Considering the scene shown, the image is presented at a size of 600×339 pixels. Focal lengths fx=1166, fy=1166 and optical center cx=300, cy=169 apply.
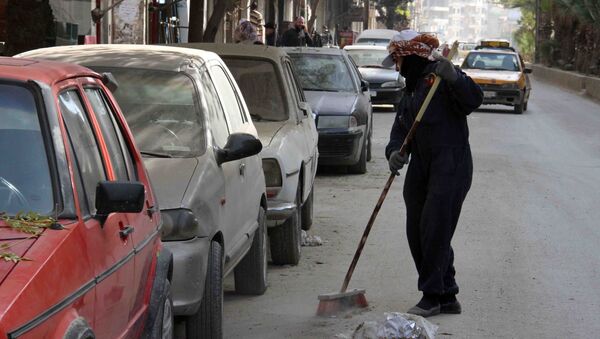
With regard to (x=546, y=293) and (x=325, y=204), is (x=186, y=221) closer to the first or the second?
(x=546, y=293)

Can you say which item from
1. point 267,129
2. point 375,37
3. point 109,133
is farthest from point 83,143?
point 375,37

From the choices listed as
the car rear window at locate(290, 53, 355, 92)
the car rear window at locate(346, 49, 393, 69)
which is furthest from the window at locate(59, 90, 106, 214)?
the car rear window at locate(346, 49, 393, 69)

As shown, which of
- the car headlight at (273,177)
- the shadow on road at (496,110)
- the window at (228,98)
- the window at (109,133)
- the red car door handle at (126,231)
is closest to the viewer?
the red car door handle at (126,231)

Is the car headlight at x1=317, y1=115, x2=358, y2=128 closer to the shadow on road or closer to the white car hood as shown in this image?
the white car hood

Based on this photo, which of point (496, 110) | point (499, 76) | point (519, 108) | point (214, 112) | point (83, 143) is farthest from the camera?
point (496, 110)

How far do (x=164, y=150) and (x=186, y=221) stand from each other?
3.42 ft

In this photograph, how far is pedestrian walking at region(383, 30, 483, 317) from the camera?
24.7 ft

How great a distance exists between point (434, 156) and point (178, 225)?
2160 millimetres

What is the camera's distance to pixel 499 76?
28625 mm

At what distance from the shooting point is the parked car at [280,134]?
9000 mm

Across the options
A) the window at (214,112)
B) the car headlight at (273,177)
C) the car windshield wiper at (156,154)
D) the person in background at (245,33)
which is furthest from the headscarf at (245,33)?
the car windshield wiper at (156,154)

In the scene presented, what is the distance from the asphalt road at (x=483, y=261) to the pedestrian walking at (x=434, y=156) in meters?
0.33

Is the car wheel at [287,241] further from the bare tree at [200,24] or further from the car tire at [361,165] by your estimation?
the bare tree at [200,24]

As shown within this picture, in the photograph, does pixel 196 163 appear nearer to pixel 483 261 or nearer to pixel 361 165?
pixel 483 261
